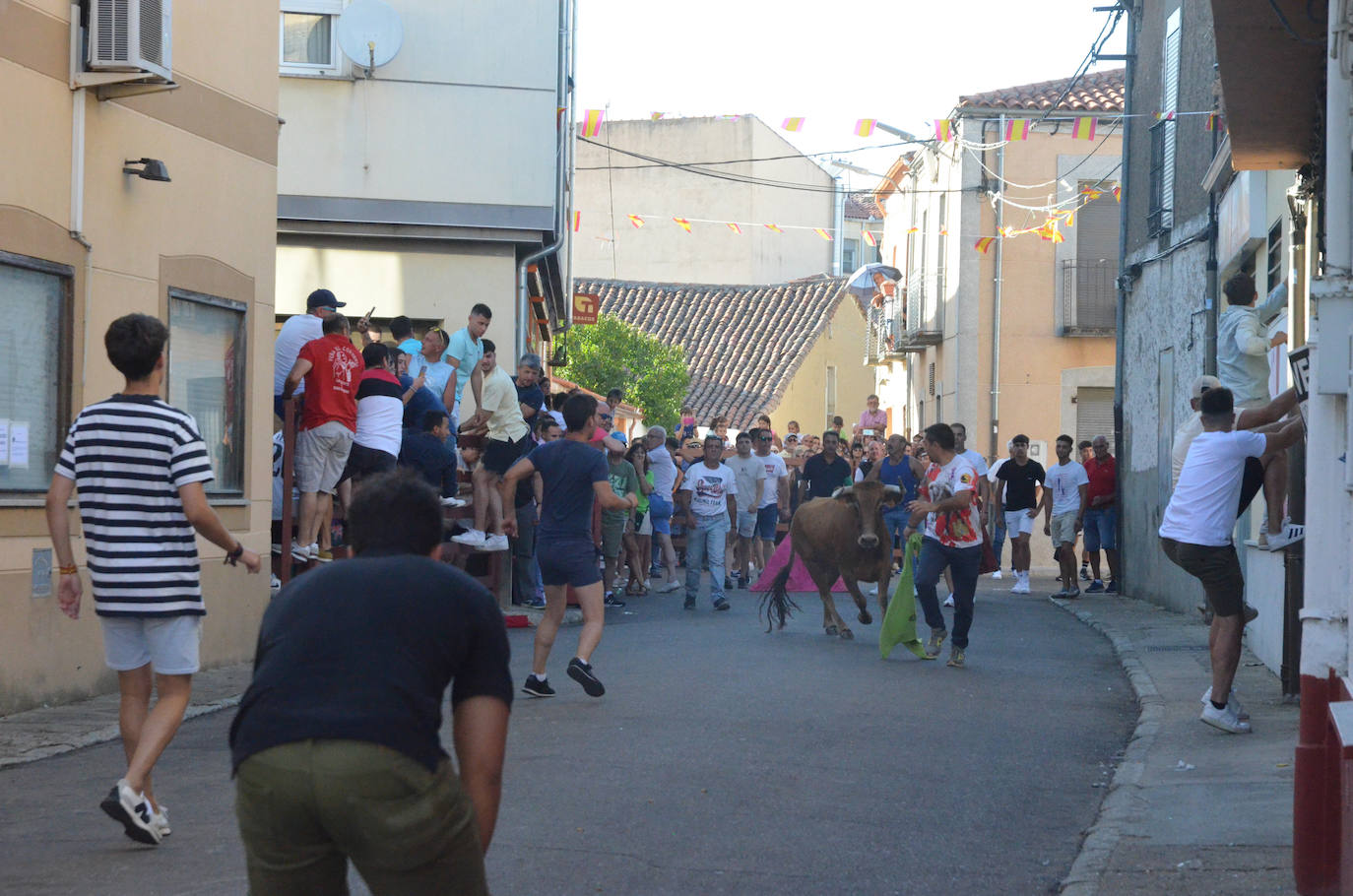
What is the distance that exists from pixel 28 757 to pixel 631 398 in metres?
33.9

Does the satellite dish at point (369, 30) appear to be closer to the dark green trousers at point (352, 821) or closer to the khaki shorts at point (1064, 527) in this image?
the khaki shorts at point (1064, 527)

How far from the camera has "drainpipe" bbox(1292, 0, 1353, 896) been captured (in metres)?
5.54

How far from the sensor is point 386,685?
3.32 m

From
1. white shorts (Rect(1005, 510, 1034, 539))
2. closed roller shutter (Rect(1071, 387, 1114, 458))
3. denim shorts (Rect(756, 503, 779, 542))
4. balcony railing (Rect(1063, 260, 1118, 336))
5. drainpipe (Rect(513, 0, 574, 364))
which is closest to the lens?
drainpipe (Rect(513, 0, 574, 364))

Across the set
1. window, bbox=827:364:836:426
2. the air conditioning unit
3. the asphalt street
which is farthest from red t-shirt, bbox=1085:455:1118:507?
window, bbox=827:364:836:426

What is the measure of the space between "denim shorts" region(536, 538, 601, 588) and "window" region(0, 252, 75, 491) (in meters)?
3.07

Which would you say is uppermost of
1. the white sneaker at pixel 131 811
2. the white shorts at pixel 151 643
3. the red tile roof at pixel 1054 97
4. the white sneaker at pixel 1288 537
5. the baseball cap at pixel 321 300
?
the red tile roof at pixel 1054 97

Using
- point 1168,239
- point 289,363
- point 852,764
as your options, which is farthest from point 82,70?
point 1168,239

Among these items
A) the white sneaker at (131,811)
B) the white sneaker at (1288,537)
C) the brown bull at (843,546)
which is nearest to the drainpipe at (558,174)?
the brown bull at (843,546)

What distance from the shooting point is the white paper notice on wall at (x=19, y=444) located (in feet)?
31.8

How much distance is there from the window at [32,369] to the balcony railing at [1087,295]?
2488cm

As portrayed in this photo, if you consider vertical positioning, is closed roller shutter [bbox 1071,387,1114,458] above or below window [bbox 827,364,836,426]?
below

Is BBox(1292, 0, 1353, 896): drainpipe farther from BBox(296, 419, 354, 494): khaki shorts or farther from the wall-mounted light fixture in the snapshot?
BBox(296, 419, 354, 494): khaki shorts

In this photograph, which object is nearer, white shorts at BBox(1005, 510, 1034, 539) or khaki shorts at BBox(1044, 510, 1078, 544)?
khaki shorts at BBox(1044, 510, 1078, 544)
